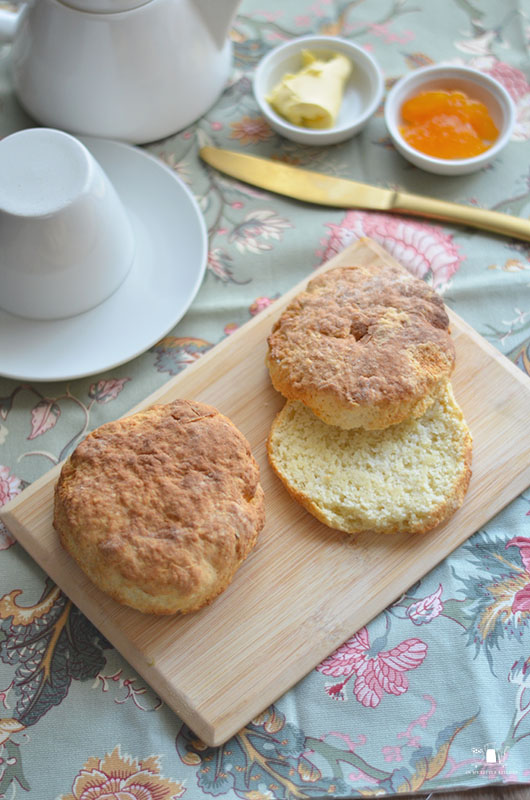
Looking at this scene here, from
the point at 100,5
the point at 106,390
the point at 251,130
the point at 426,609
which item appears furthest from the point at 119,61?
the point at 426,609

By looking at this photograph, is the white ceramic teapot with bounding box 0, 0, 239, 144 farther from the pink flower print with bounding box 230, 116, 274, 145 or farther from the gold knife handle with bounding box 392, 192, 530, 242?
the gold knife handle with bounding box 392, 192, 530, 242

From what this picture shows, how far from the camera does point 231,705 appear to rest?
1.20 meters

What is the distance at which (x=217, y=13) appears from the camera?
1.62m

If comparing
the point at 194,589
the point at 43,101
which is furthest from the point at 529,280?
the point at 43,101

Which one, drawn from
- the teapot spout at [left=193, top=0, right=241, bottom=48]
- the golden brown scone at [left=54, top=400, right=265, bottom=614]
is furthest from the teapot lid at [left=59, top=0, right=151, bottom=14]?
the golden brown scone at [left=54, top=400, right=265, bottom=614]

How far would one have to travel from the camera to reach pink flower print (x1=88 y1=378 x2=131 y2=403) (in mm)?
1530

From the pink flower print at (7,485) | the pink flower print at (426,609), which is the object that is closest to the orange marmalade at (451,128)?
the pink flower print at (426,609)

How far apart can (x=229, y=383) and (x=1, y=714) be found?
28.0 inches

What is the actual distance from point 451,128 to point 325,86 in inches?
12.4

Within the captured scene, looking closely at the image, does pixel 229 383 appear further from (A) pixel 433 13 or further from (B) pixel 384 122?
(A) pixel 433 13

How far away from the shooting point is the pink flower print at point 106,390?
1530mm

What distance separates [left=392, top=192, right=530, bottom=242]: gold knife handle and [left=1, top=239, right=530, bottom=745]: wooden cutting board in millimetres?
363

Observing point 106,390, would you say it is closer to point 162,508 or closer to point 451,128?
point 162,508

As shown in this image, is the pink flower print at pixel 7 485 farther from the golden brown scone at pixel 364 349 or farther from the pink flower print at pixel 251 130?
the pink flower print at pixel 251 130
